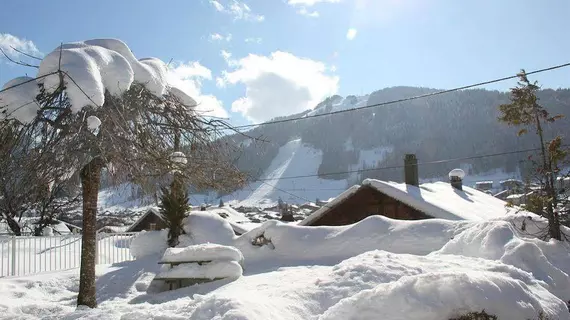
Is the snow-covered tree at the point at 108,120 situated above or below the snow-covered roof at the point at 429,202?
above

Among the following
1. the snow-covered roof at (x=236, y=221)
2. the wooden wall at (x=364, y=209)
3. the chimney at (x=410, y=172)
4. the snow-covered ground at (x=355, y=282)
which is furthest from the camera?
the snow-covered roof at (x=236, y=221)

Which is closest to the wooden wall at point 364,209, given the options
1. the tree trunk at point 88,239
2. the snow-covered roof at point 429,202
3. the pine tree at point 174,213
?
the snow-covered roof at point 429,202

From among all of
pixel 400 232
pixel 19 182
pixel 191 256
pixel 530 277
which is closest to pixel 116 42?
pixel 19 182

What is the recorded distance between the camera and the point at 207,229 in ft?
51.6

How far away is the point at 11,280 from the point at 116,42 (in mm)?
6596

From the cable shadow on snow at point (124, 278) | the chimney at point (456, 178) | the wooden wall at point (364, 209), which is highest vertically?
the chimney at point (456, 178)

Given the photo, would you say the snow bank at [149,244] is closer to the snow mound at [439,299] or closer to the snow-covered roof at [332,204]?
the snow-covered roof at [332,204]

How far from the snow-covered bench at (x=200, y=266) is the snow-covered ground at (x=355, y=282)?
330 millimetres

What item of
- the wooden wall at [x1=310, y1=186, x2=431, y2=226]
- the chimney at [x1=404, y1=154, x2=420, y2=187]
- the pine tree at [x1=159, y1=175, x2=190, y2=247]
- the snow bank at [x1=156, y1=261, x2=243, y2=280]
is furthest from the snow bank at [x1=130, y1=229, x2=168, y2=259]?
the chimney at [x1=404, y1=154, x2=420, y2=187]

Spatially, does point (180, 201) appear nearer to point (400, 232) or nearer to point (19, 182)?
point (400, 232)

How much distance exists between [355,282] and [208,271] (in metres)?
4.90

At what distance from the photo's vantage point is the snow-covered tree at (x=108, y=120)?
6188 mm

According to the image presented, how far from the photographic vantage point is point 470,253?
1032 centimetres

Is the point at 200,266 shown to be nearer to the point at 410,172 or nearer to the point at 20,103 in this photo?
the point at 20,103
